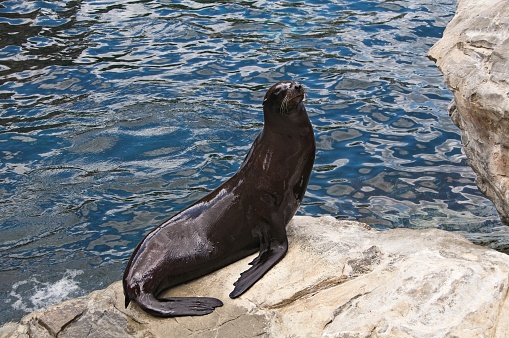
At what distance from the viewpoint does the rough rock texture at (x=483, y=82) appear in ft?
15.9

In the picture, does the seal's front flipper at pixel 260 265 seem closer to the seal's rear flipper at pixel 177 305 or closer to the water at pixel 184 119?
the seal's rear flipper at pixel 177 305

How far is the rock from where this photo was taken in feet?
13.2

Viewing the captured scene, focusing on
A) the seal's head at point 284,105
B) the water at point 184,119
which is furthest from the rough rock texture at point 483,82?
the water at point 184,119

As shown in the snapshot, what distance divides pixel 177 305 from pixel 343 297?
0.98m

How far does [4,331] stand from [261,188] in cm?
181

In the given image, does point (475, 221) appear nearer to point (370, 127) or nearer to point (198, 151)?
point (370, 127)

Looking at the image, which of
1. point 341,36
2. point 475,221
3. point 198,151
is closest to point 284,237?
point 475,221

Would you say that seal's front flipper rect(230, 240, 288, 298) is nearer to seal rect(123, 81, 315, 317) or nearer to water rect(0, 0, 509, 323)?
seal rect(123, 81, 315, 317)

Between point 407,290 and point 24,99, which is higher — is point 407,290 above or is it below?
above

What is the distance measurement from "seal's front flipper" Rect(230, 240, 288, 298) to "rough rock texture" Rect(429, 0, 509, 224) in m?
1.38

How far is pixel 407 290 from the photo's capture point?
420 centimetres

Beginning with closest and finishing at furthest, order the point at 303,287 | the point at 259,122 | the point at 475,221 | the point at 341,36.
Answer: the point at 303,287 → the point at 475,221 → the point at 259,122 → the point at 341,36

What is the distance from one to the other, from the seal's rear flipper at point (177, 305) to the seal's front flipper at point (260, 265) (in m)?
0.16

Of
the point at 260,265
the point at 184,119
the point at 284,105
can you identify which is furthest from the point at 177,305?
the point at 184,119
